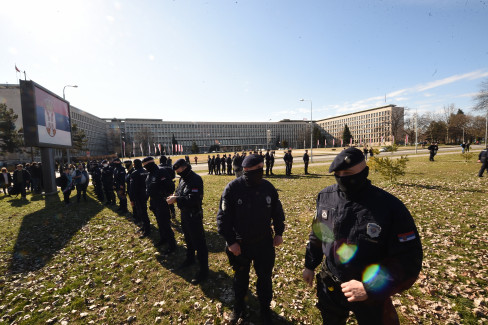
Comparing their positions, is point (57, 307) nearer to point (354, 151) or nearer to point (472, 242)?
point (354, 151)

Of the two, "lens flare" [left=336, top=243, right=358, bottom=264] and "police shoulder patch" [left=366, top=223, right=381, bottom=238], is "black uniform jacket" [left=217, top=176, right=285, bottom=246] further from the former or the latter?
"police shoulder patch" [left=366, top=223, right=381, bottom=238]

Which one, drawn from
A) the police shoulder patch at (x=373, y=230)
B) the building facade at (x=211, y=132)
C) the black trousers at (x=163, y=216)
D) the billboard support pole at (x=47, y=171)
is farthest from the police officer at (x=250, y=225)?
the building facade at (x=211, y=132)

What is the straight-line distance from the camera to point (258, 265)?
126 inches

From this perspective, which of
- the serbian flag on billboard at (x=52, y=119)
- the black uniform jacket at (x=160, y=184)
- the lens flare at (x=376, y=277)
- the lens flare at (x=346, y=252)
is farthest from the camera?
the serbian flag on billboard at (x=52, y=119)

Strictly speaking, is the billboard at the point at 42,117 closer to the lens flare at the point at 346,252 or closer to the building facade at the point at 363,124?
the lens flare at the point at 346,252

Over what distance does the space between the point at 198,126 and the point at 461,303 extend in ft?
494

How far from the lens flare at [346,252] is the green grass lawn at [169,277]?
2.15 metres

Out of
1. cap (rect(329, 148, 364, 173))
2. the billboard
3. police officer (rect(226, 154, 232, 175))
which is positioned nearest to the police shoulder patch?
cap (rect(329, 148, 364, 173))

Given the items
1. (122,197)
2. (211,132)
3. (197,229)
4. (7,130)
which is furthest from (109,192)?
(211,132)

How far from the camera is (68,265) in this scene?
560 cm

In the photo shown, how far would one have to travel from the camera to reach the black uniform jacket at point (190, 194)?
429 cm

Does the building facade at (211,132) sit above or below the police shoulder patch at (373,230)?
above

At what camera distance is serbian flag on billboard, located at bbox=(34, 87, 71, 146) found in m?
13.9

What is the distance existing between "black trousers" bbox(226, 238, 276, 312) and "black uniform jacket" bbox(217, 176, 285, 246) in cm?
15
